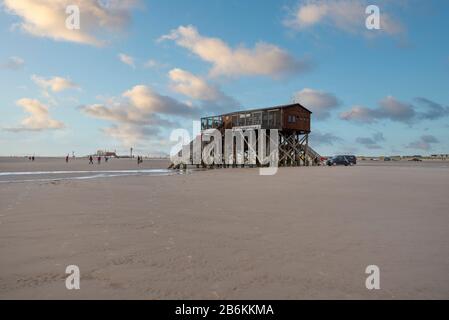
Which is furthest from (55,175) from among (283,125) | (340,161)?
(340,161)

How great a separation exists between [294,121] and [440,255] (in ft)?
117

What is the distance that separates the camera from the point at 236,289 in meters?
3.95

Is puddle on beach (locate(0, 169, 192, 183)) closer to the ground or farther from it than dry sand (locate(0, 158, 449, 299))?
farther from it
